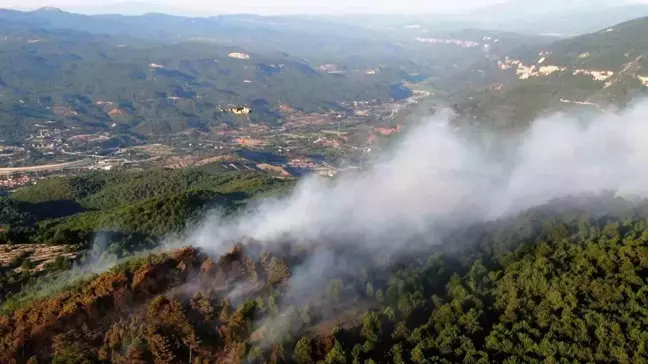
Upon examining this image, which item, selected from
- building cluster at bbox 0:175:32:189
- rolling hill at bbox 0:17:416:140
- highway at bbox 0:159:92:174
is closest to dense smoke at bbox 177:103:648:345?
building cluster at bbox 0:175:32:189

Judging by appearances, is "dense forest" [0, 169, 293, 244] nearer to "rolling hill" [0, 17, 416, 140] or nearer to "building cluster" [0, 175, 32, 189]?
"building cluster" [0, 175, 32, 189]

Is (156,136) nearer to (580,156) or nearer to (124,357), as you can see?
(580,156)

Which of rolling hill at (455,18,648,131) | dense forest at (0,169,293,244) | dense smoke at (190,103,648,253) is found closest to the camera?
dense smoke at (190,103,648,253)

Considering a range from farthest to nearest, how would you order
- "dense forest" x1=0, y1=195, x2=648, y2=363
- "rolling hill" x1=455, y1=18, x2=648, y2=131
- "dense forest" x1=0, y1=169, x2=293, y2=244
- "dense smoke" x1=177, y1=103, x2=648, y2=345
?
"rolling hill" x1=455, y1=18, x2=648, y2=131 < "dense forest" x1=0, y1=169, x2=293, y2=244 < "dense smoke" x1=177, y1=103, x2=648, y2=345 < "dense forest" x1=0, y1=195, x2=648, y2=363

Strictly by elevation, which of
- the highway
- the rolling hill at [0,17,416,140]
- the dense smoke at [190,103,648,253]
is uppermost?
the dense smoke at [190,103,648,253]

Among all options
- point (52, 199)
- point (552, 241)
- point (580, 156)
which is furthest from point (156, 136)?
point (552, 241)
